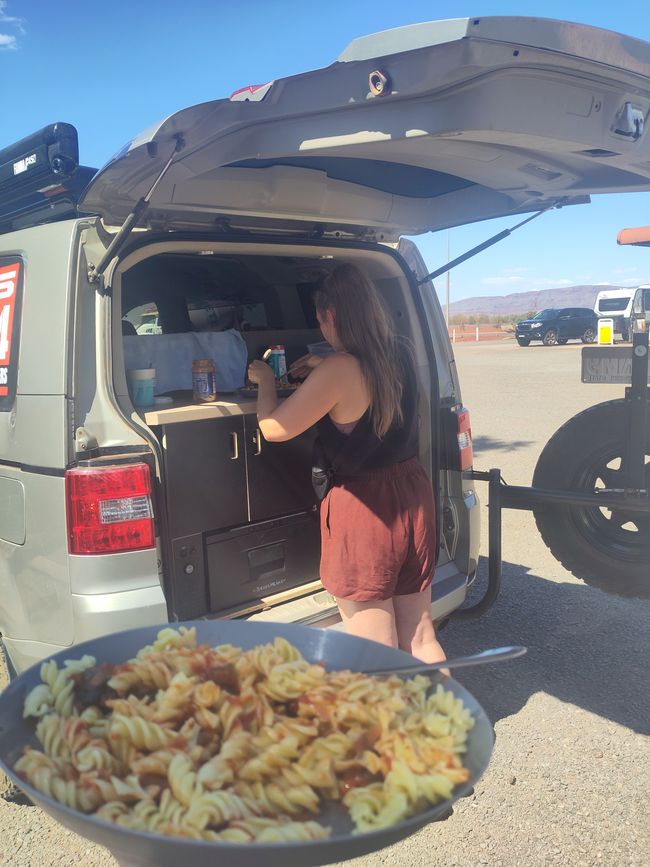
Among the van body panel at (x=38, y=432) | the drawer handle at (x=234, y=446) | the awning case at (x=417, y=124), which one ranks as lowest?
the drawer handle at (x=234, y=446)

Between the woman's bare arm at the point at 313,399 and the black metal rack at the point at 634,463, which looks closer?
the woman's bare arm at the point at 313,399

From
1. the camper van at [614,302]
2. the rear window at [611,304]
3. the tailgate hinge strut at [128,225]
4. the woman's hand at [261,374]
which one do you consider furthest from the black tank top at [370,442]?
the rear window at [611,304]

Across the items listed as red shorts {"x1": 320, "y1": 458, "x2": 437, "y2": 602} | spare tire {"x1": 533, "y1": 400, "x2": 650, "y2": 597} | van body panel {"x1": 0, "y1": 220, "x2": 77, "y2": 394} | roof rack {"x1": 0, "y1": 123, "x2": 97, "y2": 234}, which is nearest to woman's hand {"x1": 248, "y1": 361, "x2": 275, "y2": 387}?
red shorts {"x1": 320, "y1": 458, "x2": 437, "y2": 602}

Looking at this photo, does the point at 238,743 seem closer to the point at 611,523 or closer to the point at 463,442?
the point at 463,442

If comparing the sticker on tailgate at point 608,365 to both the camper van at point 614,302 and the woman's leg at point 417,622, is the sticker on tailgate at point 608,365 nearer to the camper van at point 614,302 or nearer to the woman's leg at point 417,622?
the woman's leg at point 417,622

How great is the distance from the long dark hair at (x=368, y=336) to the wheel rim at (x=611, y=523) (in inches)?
49.6

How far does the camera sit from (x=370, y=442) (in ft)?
8.85

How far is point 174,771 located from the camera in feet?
3.74

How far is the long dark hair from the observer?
2.65m

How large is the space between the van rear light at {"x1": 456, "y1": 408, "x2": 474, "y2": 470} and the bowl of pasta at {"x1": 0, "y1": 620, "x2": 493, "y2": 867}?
7.31ft

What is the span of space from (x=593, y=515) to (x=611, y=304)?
31330 mm

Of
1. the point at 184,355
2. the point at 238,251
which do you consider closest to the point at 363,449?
the point at 238,251

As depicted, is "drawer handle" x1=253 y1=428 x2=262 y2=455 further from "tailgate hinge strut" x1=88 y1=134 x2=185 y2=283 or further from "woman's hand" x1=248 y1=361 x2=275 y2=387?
"tailgate hinge strut" x1=88 y1=134 x2=185 y2=283

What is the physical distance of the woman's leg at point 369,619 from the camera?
8.88 ft
